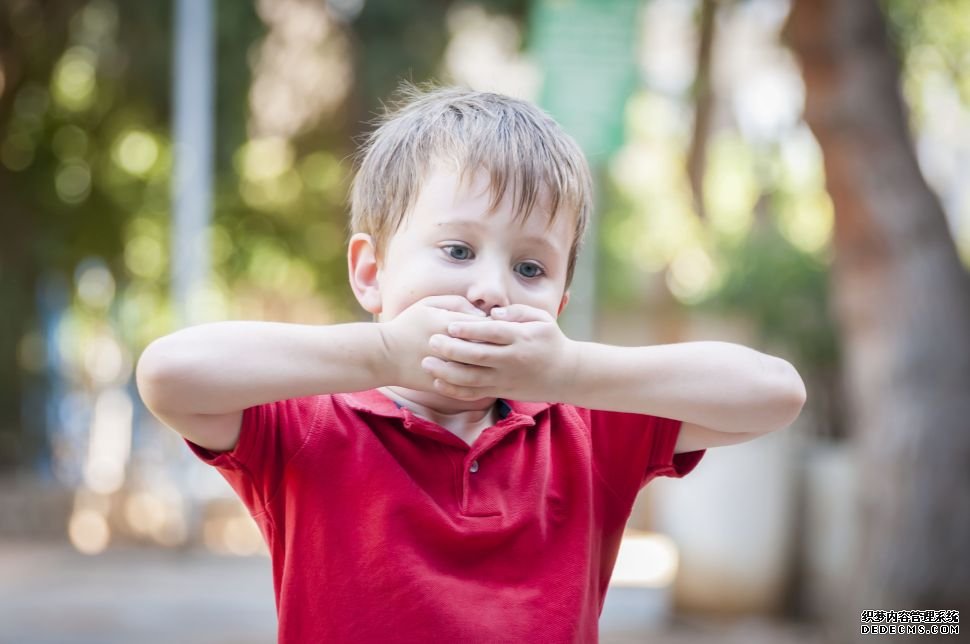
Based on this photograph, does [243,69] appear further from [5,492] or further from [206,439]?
[206,439]

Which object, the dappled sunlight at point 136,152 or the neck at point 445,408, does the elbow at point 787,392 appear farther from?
the dappled sunlight at point 136,152

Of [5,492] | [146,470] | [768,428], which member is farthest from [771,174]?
[768,428]

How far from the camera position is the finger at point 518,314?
1.40 metres

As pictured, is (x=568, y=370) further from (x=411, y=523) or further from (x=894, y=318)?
(x=894, y=318)

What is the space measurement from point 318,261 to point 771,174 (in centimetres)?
768

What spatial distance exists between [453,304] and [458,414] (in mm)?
→ 229

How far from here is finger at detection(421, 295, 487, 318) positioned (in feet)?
4.69

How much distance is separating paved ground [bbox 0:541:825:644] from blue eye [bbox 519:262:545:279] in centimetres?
444

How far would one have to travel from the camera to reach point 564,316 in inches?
381

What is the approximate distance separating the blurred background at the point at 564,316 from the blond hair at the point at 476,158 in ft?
2.37

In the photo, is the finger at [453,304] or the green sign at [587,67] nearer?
the finger at [453,304]

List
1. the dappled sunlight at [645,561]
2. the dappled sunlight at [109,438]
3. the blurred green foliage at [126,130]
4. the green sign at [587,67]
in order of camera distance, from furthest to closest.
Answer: the dappled sunlight at [109,438] → the blurred green foliage at [126,130] → the dappled sunlight at [645,561] → the green sign at [587,67]

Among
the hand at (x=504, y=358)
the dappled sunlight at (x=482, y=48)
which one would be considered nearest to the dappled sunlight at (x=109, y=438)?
the dappled sunlight at (x=482, y=48)

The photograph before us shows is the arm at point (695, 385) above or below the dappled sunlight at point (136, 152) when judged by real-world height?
below
